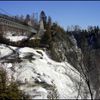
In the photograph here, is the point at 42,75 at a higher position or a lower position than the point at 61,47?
lower

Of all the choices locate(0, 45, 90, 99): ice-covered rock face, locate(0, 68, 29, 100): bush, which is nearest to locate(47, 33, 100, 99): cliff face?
locate(0, 45, 90, 99): ice-covered rock face

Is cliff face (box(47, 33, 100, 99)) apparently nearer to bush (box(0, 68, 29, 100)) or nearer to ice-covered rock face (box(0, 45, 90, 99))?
ice-covered rock face (box(0, 45, 90, 99))

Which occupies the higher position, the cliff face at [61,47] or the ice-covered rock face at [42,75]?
the cliff face at [61,47]

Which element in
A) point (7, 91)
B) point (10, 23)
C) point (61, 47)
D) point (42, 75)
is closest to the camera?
point (7, 91)

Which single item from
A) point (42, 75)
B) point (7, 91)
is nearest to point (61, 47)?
point (42, 75)

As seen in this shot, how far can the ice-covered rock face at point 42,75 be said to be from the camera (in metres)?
22.3

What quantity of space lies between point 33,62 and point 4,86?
12.7 m

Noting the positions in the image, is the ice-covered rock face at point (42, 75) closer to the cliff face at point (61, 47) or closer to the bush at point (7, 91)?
the cliff face at point (61, 47)

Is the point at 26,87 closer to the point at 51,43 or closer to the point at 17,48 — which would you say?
the point at 17,48

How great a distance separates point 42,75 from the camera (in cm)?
2520

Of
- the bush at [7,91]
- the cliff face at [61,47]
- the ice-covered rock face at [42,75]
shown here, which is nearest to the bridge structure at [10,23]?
the ice-covered rock face at [42,75]

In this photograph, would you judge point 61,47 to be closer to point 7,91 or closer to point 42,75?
point 42,75

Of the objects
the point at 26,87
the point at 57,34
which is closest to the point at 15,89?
the point at 26,87

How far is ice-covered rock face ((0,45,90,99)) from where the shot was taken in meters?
22.3
